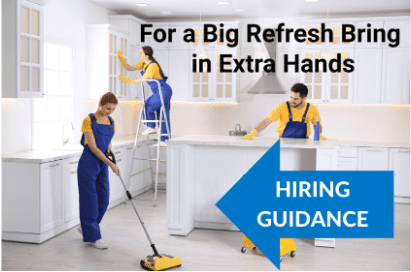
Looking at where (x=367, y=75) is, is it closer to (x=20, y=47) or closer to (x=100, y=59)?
(x=100, y=59)

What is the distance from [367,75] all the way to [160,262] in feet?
14.0

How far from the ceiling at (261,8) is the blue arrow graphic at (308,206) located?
11.2 feet

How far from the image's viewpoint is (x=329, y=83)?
6.39m

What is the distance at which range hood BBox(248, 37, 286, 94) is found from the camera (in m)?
6.48

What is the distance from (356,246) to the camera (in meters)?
4.14

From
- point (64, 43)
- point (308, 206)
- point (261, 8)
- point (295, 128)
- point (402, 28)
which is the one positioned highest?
point (261, 8)

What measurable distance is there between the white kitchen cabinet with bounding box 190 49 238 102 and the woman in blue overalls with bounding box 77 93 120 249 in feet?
9.44

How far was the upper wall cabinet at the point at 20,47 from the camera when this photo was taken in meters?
3.95

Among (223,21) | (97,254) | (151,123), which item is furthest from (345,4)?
(97,254)

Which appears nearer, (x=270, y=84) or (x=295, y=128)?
(x=295, y=128)

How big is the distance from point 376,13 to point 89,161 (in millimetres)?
4674

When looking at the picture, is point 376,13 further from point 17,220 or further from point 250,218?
point 17,220

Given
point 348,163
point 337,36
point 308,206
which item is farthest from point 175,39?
point 308,206

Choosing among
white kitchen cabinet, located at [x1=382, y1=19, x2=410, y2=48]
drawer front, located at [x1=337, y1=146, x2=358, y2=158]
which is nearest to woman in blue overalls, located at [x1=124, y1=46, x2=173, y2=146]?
drawer front, located at [x1=337, y1=146, x2=358, y2=158]
